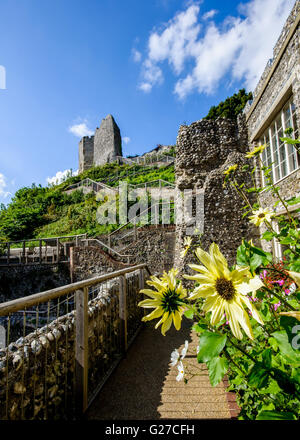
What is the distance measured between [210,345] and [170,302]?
233 millimetres

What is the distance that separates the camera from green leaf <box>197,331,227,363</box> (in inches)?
26.8

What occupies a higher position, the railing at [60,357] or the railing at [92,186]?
the railing at [92,186]

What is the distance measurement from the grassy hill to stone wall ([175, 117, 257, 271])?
889cm

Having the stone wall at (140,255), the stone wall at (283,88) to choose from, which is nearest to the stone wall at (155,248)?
the stone wall at (140,255)

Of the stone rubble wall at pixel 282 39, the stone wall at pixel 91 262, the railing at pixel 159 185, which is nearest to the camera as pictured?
the stone rubble wall at pixel 282 39

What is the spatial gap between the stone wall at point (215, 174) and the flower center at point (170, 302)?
6.45 m

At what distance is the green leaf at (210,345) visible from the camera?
0.68 metres

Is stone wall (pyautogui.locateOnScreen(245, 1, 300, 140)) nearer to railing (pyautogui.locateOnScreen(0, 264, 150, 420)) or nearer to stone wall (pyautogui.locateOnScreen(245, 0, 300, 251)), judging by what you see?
stone wall (pyautogui.locateOnScreen(245, 0, 300, 251))

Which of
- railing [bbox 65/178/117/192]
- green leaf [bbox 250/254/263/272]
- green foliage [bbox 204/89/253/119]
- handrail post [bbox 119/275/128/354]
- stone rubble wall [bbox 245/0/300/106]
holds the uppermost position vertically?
green foliage [bbox 204/89/253/119]

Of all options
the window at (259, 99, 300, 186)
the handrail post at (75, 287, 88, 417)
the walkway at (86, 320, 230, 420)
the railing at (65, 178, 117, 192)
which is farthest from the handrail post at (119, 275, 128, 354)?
the railing at (65, 178, 117, 192)

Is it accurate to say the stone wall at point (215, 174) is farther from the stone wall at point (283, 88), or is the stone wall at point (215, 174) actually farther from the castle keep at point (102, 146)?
the castle keep at point (102, 146)

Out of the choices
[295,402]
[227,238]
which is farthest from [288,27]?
[295,402]

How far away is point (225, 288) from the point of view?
73 centimetres
